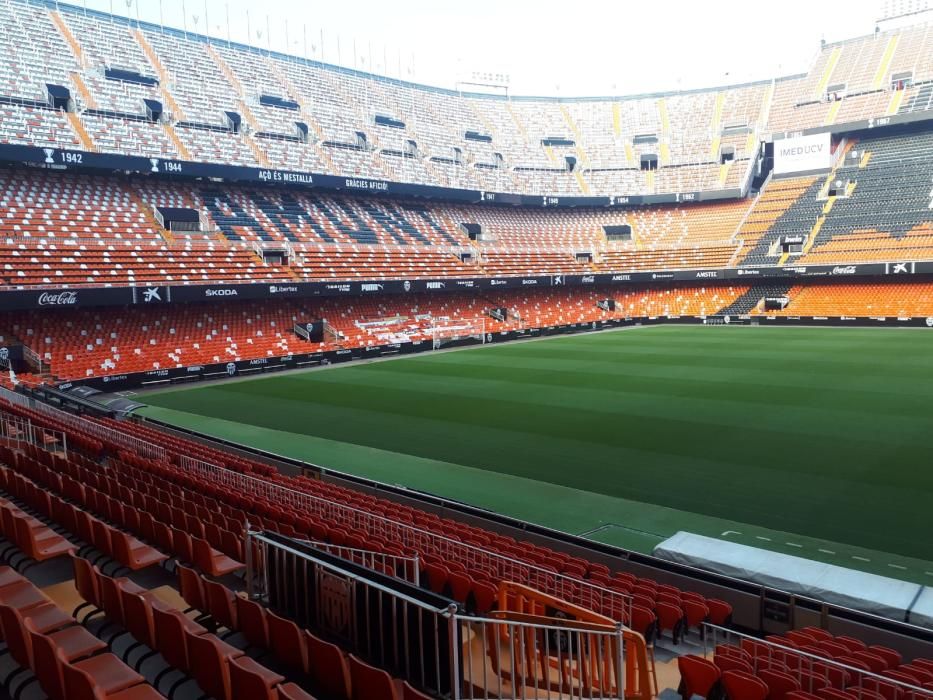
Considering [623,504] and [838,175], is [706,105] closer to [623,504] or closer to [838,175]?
[838,175]

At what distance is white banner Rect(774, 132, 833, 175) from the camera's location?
54375 millimetres

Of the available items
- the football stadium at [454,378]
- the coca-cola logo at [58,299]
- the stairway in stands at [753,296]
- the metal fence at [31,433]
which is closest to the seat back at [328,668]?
the football stadium at [454,378]

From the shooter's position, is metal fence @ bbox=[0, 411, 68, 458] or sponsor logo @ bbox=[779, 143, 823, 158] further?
sponsor logo @ bbox=[779, 143, 823, 158]

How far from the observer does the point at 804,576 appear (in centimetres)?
873

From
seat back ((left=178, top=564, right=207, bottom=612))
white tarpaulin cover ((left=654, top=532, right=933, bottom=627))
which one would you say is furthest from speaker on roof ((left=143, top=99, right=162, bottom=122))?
seat back ((left=178, top=564, right=207, bottom=612))

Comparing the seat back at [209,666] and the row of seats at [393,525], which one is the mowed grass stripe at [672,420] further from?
the seat back at [209,666]

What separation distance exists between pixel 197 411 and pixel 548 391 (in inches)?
477

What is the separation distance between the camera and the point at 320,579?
549 cm

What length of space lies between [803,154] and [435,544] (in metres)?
56.2

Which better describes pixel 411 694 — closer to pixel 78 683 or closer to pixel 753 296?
pixel 78 683

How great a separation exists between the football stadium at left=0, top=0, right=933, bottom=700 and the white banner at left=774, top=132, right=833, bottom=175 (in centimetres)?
47

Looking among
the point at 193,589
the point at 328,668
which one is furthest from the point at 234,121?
the point at 328,668

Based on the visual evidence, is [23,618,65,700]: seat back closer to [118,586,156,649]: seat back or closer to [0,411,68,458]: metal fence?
[118,586,156,649]: seat back

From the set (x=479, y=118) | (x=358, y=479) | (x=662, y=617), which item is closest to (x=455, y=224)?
(x=479, y=118)
